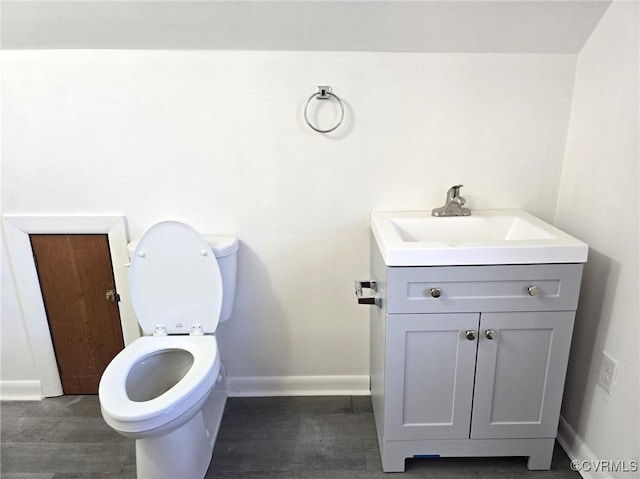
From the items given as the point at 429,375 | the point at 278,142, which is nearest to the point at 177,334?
the point at 278,142

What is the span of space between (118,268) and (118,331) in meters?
0.32

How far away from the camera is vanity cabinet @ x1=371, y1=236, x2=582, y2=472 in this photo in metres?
1.28

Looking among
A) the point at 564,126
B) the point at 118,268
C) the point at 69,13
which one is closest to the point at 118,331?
the point at 118,268

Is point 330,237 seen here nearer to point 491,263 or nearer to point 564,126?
point 491,263

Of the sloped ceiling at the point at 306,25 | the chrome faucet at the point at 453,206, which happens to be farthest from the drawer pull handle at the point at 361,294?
the sloped ceiling at the point at 306,25

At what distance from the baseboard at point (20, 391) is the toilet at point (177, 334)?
77cm

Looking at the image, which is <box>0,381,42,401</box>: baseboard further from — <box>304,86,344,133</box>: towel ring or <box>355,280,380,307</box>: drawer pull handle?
<box>304,86,344,133</box>: towel ring

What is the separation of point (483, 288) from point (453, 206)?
1.39ft

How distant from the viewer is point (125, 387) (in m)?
1.37

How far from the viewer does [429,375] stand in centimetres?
138

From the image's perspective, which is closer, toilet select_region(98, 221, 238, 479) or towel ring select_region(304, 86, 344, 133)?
toilet select_region(98, 221, 238, 479)

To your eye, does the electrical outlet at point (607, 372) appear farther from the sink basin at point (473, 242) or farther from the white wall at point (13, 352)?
the white wall at point (13, 352)

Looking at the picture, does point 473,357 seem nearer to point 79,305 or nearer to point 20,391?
point 79,305

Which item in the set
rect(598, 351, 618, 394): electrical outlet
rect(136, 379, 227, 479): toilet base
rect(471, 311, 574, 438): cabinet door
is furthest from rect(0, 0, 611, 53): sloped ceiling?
rect(136, 379, 227, 479): toilet base
